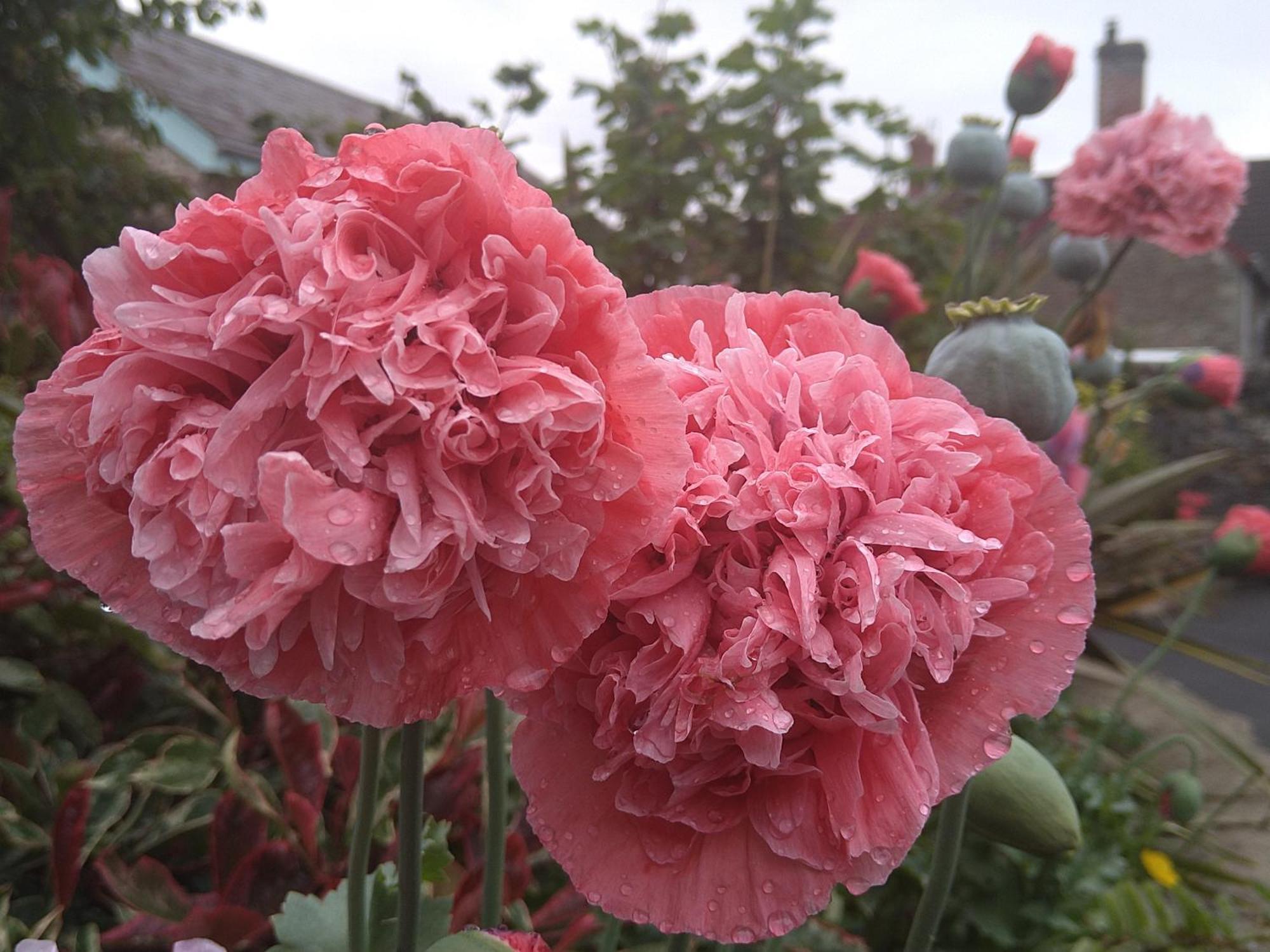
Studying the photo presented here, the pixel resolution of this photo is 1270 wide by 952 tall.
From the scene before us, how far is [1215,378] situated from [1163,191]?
2.83ft

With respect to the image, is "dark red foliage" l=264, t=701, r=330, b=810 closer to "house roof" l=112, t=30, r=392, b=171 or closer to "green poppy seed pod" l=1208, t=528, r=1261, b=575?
"green poppy seed pod" l=1208, t=528, r=1261, b=575

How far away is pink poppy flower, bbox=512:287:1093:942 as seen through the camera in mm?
463

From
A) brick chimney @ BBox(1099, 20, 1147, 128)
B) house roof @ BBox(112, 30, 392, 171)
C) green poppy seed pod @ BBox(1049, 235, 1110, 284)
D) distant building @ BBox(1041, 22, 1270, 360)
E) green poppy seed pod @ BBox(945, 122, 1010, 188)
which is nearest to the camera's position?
green poppy seed pod @ BBox(945, 122, 1010, 188)

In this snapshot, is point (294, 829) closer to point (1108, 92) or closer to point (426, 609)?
point (426, 609)

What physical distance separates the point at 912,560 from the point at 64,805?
4.11 ft

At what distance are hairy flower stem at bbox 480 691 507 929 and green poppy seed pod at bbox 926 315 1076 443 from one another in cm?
44

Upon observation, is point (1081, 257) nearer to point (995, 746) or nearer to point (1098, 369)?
point (1098, 369)

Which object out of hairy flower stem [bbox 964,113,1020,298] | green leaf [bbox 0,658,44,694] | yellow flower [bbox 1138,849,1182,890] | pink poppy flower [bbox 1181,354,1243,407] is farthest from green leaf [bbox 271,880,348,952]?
pink poppy flower [bbox 1181,354,1243,407]

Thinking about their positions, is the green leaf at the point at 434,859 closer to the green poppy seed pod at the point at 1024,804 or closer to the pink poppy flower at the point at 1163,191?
the green poppy seed pod at the point at 1024,804

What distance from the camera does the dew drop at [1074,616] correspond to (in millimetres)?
507

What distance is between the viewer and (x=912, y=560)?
47 centimetres

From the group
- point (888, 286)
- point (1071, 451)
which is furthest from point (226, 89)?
point (1071, 451)

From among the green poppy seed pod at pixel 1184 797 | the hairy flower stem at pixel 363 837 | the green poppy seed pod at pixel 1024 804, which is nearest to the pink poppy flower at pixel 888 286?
the green poppy seed pod at pixel 1184 797

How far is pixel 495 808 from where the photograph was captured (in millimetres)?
703
